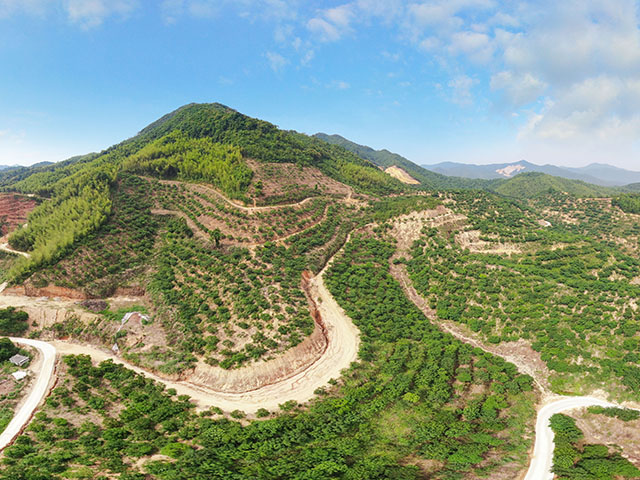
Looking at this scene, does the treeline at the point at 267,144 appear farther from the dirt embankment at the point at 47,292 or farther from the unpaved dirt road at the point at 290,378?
the unpaved dirt road at the point at 290,378

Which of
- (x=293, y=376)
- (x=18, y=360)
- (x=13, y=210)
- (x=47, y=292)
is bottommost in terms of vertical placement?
(x=293, y=376)

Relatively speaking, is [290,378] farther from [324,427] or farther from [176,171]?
[176,171]

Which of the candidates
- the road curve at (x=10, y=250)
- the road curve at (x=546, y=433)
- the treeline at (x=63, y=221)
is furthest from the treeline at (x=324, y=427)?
the road curve at (x=10, y=250)

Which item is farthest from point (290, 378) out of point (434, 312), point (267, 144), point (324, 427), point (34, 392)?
point (267, 144)

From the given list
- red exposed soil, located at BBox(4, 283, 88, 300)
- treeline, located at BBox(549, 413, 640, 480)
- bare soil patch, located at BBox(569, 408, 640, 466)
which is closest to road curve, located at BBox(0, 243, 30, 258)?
red exposed soil, located at BBox(4, 283, 88, 300)

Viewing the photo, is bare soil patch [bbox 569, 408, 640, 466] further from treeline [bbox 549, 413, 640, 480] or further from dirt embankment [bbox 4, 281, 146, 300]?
dirt embankment [bbox 4, 281, 146, 300]

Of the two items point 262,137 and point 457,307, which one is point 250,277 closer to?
point 457,307

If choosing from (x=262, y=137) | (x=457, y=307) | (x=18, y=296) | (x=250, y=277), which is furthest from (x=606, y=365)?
(x=262, y=137)
